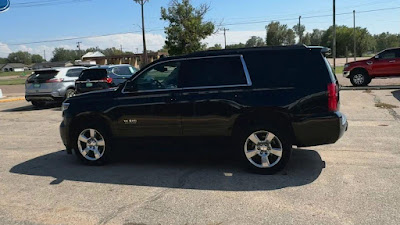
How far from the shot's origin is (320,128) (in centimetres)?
530

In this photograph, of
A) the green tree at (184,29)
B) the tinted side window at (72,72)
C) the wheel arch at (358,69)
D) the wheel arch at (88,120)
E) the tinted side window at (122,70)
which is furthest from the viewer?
the green tree at (184,29)

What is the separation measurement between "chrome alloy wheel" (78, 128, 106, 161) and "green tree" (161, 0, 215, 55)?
34.5 m

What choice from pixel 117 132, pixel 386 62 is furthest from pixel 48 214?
pixel 386 62

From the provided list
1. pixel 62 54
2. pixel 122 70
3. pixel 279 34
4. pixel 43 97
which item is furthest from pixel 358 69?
pixel 62 54

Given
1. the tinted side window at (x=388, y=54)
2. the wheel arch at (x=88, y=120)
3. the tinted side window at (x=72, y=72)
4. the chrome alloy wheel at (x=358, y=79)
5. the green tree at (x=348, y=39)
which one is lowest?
the wheel arch at (x=88, y=120)

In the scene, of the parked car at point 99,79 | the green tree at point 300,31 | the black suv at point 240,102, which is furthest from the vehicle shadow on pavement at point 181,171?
the green tree at point 300,31

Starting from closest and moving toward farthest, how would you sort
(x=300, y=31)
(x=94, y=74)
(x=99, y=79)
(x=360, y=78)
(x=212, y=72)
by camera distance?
1. (x=212, y=72)
2. (x=99, y=79)
3. (x=94, y=74)
4. (x=360, y=78)
5. (x=300, y=31)

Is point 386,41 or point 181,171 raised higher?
point 386,41

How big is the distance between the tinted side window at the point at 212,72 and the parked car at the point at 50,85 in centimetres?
1090

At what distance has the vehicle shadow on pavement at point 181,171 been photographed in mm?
5223

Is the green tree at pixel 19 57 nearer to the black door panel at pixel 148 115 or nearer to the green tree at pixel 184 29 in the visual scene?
the green tree at pixel 184 29

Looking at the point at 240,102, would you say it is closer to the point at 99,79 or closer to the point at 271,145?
the point at 271,145

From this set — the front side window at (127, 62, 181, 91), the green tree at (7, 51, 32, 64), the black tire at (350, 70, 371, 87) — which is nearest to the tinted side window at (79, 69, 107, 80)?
the front side window at (127, 62, 181, 91)

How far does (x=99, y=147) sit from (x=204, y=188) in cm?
223
